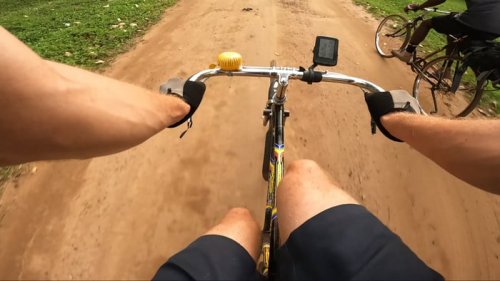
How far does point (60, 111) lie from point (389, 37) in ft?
20.5

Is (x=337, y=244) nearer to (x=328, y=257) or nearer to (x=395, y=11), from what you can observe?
(x=328, y=257)

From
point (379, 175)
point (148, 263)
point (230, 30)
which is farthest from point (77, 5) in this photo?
point (379, 175)

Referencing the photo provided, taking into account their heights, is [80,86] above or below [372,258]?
above

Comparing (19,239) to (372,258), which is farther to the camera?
(19,239)

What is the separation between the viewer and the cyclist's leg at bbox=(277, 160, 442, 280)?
94 centimetres

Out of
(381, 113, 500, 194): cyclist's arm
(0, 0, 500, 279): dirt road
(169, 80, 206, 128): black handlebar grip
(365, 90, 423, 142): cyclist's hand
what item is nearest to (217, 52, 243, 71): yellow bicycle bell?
(169, 80, 206, 128): black handlebar grip

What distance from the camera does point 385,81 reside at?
15.3 feet

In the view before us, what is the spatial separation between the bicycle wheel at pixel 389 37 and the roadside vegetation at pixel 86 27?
4.14 metres

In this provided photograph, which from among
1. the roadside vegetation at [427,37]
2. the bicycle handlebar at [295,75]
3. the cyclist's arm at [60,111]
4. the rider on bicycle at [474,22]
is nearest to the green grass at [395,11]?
the roadside vegetation at [427,37]

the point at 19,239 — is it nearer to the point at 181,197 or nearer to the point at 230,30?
the point at 181,197

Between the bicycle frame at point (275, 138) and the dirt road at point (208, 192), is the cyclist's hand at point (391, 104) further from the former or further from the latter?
the dirt road at point (208, 192)

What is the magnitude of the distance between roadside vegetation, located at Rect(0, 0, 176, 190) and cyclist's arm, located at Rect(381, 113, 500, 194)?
4.10m

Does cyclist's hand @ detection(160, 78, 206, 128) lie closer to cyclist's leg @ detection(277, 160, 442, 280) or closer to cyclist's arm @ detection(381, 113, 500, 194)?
cyclist's leg @ detection(277, 160, 442, 280)

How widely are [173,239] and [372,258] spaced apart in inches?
71.7
